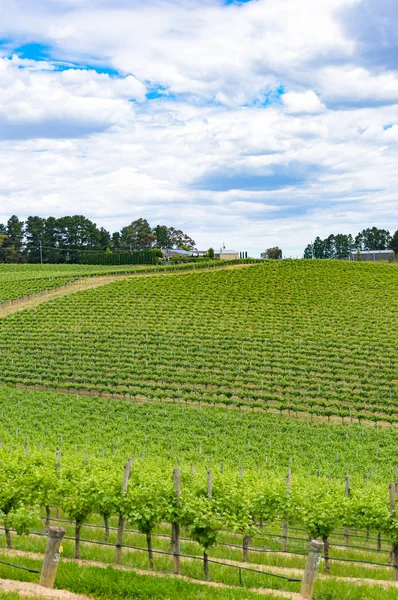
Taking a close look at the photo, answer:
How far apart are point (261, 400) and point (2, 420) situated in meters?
15.2

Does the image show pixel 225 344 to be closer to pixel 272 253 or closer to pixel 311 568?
pixel 311 568

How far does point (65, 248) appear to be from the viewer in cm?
14075

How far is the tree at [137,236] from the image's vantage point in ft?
518

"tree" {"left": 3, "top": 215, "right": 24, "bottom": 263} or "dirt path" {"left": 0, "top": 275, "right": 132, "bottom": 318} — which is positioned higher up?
"tree" {"left": 3, "top": 215, "right": 24, "bottom": 263}

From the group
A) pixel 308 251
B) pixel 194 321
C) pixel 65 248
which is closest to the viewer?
pixel 194 321

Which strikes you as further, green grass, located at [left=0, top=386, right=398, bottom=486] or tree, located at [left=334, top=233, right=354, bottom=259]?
tree, located at [left=334, top=233, right=354, bottom=259]

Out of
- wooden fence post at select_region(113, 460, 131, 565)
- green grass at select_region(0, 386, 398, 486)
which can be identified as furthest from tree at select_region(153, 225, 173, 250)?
wooden fence post at select_region(113, 460, 131, 565)

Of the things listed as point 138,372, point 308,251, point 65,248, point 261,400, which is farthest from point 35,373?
point 308,251

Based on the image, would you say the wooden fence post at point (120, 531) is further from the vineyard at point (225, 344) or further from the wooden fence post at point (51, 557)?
the vineyard at point (225, 344)

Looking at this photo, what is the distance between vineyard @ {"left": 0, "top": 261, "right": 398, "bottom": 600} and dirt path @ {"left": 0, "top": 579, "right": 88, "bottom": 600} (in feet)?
1.85

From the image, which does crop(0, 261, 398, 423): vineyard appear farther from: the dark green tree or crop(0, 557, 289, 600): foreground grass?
the dark green tree

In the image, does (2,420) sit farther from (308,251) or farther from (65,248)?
(308,251)

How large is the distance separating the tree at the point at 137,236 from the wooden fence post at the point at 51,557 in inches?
5903

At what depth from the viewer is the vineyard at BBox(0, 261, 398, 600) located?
1192 cm
